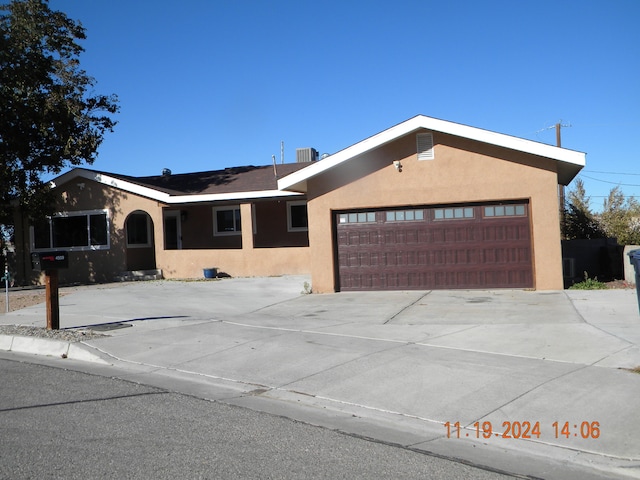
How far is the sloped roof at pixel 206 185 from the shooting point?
72.0 ft

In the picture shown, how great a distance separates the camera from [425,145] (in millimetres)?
16078

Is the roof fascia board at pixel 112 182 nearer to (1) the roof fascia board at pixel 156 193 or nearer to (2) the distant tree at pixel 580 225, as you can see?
(1) the roof fascia board at pixel 156 193

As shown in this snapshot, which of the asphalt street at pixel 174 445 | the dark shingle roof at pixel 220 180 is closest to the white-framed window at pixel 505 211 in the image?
the dark shingle roof at pixel 220 180

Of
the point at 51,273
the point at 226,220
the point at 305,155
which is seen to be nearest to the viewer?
the point at 51,273

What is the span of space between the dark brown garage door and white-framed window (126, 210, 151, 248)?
1017 centimetres

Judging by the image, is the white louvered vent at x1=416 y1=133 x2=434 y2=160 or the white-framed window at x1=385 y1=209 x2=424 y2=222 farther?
the white-framed window at x1=385 y1=209 x2=424 y2=222

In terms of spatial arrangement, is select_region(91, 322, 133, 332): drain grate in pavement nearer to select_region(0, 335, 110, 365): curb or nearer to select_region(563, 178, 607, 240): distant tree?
select_region(0, 335, 110, 365): curb

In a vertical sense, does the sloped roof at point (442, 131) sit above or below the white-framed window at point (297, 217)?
above

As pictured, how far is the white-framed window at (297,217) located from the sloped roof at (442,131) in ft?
21.1

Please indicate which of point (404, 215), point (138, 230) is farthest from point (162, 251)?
point (404, 215)

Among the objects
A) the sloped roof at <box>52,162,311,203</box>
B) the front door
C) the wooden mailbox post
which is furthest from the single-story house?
the front door

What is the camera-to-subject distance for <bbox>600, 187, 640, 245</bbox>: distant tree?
22.5 meters

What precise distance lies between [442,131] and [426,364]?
881 cm

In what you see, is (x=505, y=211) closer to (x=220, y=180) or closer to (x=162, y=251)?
(x=162, y=251)
